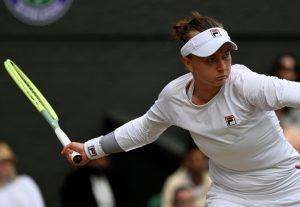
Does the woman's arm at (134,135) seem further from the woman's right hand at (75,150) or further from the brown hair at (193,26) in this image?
the brown hair at (193,26)

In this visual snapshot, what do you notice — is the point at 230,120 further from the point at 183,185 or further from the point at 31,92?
the point at 183,185

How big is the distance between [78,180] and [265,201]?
351 centimetres

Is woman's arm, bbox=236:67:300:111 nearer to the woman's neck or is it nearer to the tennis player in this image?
the tennis player

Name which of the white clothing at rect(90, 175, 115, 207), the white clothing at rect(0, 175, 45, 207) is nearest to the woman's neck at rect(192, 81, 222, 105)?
the white clothing at rect(0, 175, 45, 207)

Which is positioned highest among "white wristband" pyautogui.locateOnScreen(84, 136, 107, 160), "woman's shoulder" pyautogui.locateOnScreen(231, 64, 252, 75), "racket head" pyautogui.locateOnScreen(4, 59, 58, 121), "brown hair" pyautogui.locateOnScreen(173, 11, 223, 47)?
"racket head" pyautogui.locateOnScreen(4, 59, 58, 121)

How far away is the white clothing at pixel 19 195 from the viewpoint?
7.95 m

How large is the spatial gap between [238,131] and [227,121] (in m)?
0.09

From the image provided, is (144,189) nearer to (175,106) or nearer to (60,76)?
(60,76)

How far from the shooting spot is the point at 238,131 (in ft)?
16.8

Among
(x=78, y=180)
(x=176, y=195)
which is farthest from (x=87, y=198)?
(x=176, y=195)

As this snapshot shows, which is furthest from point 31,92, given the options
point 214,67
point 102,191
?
point 102,191

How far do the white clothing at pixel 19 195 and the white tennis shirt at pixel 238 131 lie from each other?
2822mm

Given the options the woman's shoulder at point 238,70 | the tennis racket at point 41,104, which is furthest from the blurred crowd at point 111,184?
the woman's shoulder at point 238,70

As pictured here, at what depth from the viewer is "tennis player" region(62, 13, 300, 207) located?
509 cm
